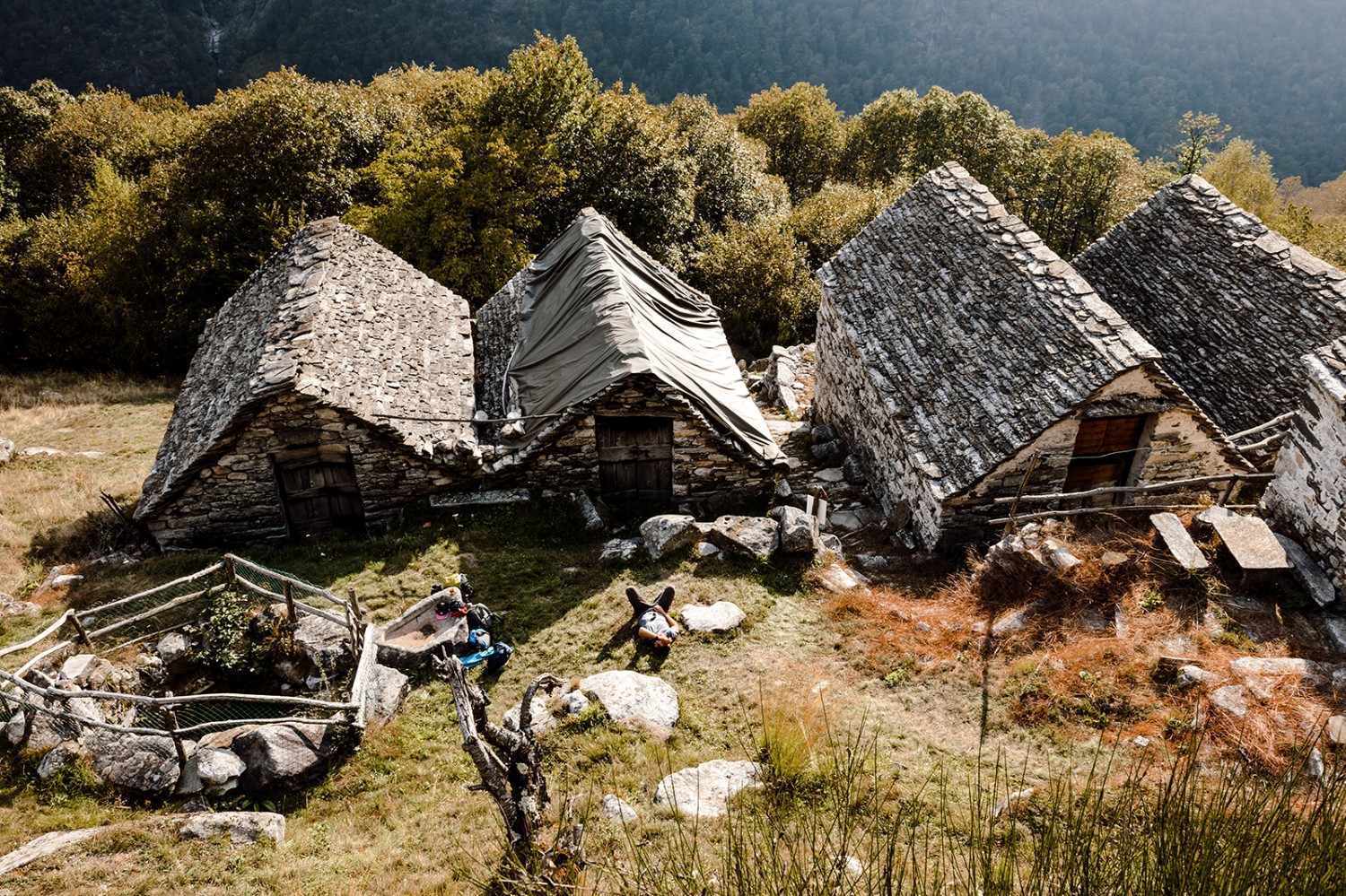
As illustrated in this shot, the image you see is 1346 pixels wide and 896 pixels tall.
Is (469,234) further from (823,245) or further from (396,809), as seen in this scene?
(396,809)

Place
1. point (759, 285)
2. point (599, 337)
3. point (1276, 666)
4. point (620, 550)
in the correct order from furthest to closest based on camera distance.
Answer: point (759, 285) → point (599, 337) → point (620, 550) → point (1276, 666)

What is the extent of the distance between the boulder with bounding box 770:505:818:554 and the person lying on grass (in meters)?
2.43

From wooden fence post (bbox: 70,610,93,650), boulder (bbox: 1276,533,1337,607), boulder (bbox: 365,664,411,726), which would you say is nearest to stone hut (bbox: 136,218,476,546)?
wooden fence post (bbox: 70,610,93,650)

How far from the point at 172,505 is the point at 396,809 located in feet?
28.9

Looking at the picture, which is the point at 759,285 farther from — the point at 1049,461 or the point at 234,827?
the point at 234,827

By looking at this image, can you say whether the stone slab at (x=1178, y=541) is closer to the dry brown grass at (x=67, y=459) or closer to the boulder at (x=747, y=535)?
the boulder at (x=747, y=535)

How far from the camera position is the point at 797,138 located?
156ft

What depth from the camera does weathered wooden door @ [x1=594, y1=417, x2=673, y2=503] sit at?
46.7 ft

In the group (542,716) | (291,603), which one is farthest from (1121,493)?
(291,603)

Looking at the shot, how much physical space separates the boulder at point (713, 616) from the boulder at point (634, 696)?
49.0 inches

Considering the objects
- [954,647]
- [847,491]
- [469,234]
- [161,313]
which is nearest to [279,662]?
[954,647]

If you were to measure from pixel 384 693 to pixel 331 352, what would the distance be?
25.6 feet

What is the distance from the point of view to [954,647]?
1021 centimetres

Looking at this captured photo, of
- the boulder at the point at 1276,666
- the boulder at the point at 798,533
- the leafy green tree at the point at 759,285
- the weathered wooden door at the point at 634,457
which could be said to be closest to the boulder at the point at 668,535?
the boulder at the point at 798,533
